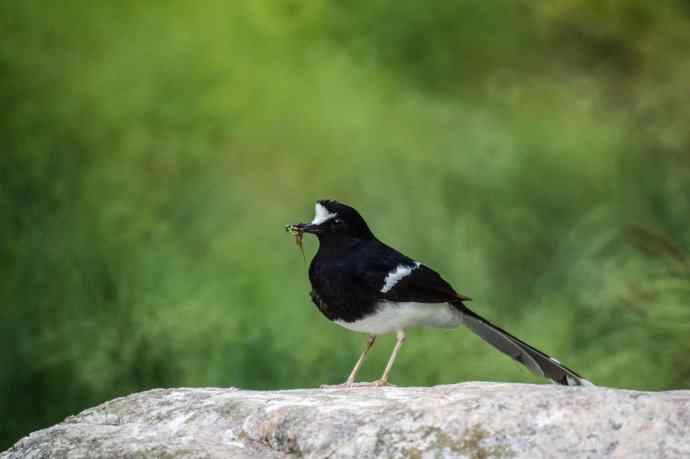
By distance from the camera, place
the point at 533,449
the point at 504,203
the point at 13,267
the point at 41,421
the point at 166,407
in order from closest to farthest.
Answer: the point at 533,449 < the point at 166,407 < the point at 41,421 < the point at 13,267 < the point at 504,203

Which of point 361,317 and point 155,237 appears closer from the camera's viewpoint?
point 361,317

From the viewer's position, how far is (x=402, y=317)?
422 cm

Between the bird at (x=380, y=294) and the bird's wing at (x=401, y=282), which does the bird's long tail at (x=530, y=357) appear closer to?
the bird at (x=380, y=294)

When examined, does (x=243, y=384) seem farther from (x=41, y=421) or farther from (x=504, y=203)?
(x=504, y=203)

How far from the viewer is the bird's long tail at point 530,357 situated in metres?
4.10

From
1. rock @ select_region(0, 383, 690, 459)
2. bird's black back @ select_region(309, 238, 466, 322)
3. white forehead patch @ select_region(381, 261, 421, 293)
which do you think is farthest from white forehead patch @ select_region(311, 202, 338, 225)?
rock @ select_region(0, 383, 690, 459)

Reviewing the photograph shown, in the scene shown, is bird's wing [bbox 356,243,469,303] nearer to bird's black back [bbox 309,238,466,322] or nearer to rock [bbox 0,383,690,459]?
bird's black back [bbox 309,238,466,322]

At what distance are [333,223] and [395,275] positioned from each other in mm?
396

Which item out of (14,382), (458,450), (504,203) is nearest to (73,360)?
(14,382)

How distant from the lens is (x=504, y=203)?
805 centimetres

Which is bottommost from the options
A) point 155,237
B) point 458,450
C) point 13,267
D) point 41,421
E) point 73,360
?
point 458,450

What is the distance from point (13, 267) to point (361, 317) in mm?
4001

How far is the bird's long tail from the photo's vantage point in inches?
161

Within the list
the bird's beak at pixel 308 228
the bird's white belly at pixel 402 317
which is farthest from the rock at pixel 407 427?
the bird's beak at pixel 308 228
